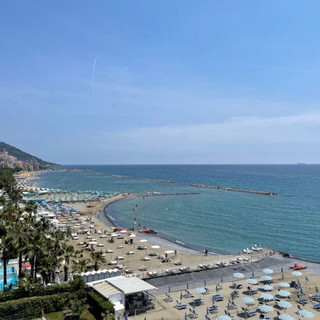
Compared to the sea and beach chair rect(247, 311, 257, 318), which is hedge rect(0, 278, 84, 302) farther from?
the sea

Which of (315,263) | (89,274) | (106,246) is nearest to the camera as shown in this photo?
Result: (89,274)

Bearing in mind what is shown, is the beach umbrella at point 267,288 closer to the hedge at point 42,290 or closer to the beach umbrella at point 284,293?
the beach umbrella at point 284,293

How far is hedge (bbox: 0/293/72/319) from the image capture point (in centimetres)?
2797

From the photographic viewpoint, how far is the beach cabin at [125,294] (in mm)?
29703

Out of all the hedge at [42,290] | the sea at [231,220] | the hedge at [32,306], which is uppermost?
the hedge at [42,290]

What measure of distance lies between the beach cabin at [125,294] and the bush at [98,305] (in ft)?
1.77

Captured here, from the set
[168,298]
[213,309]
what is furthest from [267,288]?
[168,298]

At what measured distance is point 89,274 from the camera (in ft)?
110

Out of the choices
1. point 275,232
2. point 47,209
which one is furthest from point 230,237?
point 47,209

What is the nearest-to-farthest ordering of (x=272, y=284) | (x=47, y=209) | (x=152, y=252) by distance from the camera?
(x=272, y=284) → (x=152, y=252) → (x=47, y=209)

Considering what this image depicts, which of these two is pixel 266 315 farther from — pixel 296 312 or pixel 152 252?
pixel 152 252

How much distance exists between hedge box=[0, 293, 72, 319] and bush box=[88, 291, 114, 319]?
214 centimetres

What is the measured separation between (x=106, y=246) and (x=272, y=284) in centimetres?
3098

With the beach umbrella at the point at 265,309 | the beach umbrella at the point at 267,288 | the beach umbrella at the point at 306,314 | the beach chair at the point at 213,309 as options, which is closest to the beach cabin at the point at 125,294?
the beach chair at the point at 213,309
